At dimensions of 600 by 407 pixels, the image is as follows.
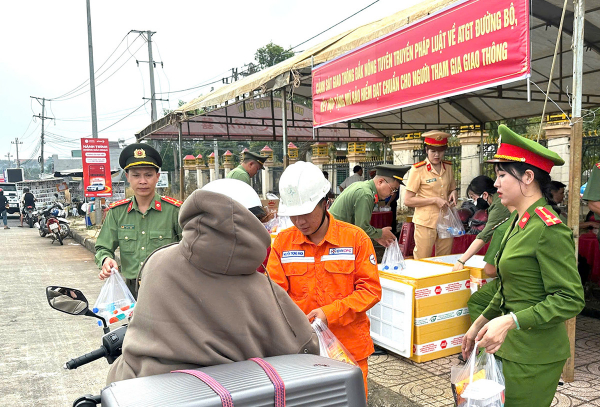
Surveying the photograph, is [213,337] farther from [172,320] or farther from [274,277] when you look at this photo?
[274,277]

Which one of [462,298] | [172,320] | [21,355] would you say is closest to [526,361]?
[172,320]

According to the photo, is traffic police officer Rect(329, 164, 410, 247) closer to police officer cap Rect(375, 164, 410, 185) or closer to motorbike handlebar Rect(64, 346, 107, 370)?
police officer cap Rect(375, 164, 410, 185)

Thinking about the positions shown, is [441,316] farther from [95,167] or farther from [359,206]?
[95,167]

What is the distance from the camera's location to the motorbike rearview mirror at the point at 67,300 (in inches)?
72.1

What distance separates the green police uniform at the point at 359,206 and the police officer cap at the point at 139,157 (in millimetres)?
1719

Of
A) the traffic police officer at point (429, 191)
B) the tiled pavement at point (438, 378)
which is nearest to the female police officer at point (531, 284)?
the tiled pavement at point (438, 378)

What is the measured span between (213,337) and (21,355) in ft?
14.8

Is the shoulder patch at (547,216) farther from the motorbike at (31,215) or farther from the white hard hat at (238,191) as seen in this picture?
the motorbike at (31,215)

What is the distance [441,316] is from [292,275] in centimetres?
216

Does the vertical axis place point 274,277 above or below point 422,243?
above

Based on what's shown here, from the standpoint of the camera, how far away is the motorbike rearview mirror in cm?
183

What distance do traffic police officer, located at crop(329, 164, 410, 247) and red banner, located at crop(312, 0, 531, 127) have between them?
2.19 ft

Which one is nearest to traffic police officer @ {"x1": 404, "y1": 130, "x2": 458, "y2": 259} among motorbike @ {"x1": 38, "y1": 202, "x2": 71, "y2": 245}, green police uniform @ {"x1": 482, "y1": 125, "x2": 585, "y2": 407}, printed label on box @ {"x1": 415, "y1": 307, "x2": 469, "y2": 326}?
printed label on box @ {"x1": 415, "y1": 307, "x2": 469, "y2": 326}

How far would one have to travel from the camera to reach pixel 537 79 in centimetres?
745
